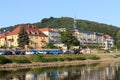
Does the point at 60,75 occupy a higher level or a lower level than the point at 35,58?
lower

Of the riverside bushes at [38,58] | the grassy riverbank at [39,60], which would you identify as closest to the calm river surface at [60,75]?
the grassy riverbank at [39,60]

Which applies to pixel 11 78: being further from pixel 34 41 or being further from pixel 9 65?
pixel 34 41

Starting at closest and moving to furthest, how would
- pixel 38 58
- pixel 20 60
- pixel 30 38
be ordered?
pixel 20 60
pixel 38 58
pixel 30 38

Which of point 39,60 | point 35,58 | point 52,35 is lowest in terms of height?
point 39,60

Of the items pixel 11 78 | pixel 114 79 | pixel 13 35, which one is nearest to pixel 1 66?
pixel 11 78

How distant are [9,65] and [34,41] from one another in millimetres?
76800

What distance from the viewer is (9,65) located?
77125mm

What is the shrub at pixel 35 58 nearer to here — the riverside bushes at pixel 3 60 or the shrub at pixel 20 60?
the shrub at pixel 20 60

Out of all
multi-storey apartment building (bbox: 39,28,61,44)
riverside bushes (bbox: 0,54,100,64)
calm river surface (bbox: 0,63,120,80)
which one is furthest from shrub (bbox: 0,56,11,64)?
multi-storey apartment building (bbox: 39,28,61,44)

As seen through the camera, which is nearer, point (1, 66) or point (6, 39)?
point (1, 66)

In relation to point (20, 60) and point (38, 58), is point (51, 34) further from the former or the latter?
point (20, 60)

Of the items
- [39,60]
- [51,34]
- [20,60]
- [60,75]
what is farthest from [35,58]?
[51,34]

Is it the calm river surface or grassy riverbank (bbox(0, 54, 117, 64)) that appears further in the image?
grassy riverbank (bbox(0, 54, 117, 64))

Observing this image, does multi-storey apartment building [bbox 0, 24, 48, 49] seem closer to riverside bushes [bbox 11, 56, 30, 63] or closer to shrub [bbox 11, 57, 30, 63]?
riverside bushes [bbox 11, 56, 30, 63]
